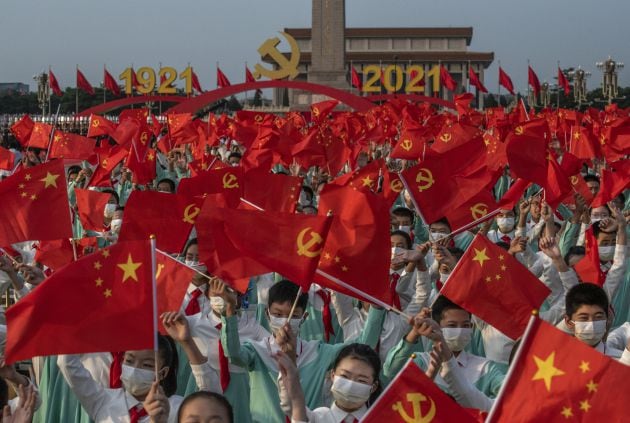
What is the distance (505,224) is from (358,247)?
4459 millimetres

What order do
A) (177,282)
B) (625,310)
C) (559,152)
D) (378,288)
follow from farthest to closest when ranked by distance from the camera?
(559,152) → (625,310) → (177,282) → (378,288)

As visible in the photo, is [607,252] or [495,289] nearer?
[495,289]

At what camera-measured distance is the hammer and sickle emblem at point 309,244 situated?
433 centimetres

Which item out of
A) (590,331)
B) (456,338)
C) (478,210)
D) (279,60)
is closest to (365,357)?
(456,338)

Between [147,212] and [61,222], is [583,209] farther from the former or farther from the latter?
[61,222]

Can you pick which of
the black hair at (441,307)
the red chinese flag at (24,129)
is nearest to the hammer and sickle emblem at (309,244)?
the black hair at (441,307)

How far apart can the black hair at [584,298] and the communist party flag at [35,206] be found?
105 inches

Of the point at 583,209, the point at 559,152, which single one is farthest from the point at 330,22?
the point at 583,209

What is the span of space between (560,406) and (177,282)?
8.47 ft

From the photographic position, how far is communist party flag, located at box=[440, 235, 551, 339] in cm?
488

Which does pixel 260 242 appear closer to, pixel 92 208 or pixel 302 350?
pixel 302 350

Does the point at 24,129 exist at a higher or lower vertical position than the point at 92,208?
higher

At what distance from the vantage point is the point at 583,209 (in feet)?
26.9

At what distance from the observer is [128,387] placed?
4.13 m
